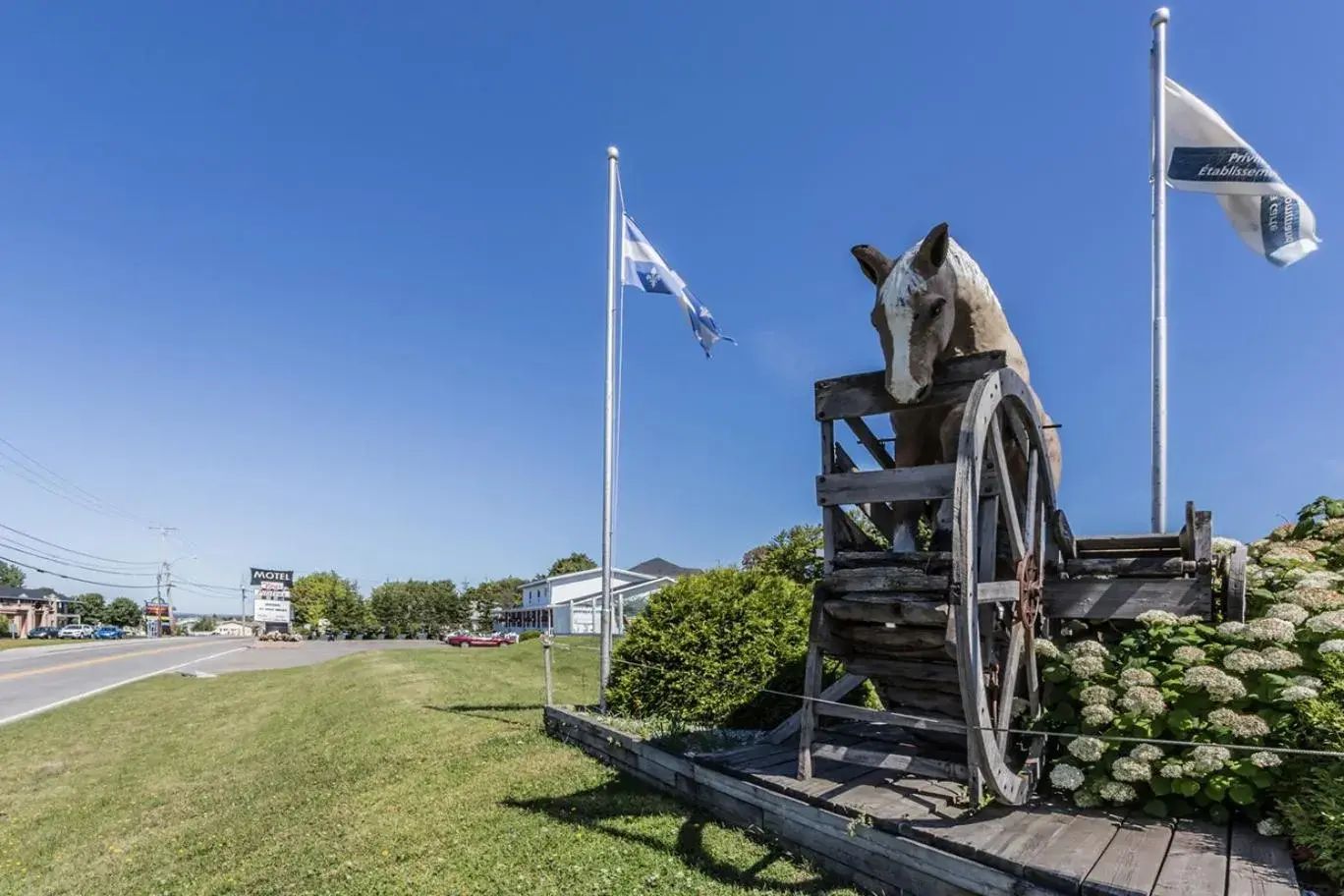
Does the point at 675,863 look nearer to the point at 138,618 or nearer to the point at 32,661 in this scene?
the point at 32,661

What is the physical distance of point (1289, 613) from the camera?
4.69m

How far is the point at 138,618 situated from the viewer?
4218 inches

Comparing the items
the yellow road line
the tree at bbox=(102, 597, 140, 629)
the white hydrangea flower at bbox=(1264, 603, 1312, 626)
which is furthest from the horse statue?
the tree at bbox=(102, 597, 140, 629)

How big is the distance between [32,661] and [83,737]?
23869 mm

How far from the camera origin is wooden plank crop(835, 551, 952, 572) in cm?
429

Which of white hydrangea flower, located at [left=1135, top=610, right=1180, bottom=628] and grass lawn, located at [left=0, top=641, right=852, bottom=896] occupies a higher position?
white hydrangea flower, located at [left=1135, top=610, right=1180, bottom=628]

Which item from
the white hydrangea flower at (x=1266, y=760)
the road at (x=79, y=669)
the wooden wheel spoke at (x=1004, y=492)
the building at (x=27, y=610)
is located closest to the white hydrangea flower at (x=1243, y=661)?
the white hydrangea flower at (x=1266, y=760)

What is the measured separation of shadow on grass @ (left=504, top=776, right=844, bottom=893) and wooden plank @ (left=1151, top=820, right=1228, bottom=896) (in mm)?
1726

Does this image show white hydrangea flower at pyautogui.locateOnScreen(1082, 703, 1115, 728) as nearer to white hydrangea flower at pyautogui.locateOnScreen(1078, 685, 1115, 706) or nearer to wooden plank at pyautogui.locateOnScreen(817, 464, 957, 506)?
white hydrangea flower at pyautogui.locateOnScreen(1078, 685, 1115, 706)

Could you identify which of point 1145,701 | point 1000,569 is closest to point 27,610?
point 1000,569

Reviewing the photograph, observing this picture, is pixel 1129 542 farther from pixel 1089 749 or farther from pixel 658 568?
pixel 658 568

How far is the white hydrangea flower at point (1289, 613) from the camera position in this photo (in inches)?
183

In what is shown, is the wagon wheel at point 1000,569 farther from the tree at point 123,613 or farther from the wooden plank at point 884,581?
the tree at point 123,613

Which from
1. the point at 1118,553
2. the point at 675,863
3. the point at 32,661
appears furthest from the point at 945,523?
the point at 32,661
